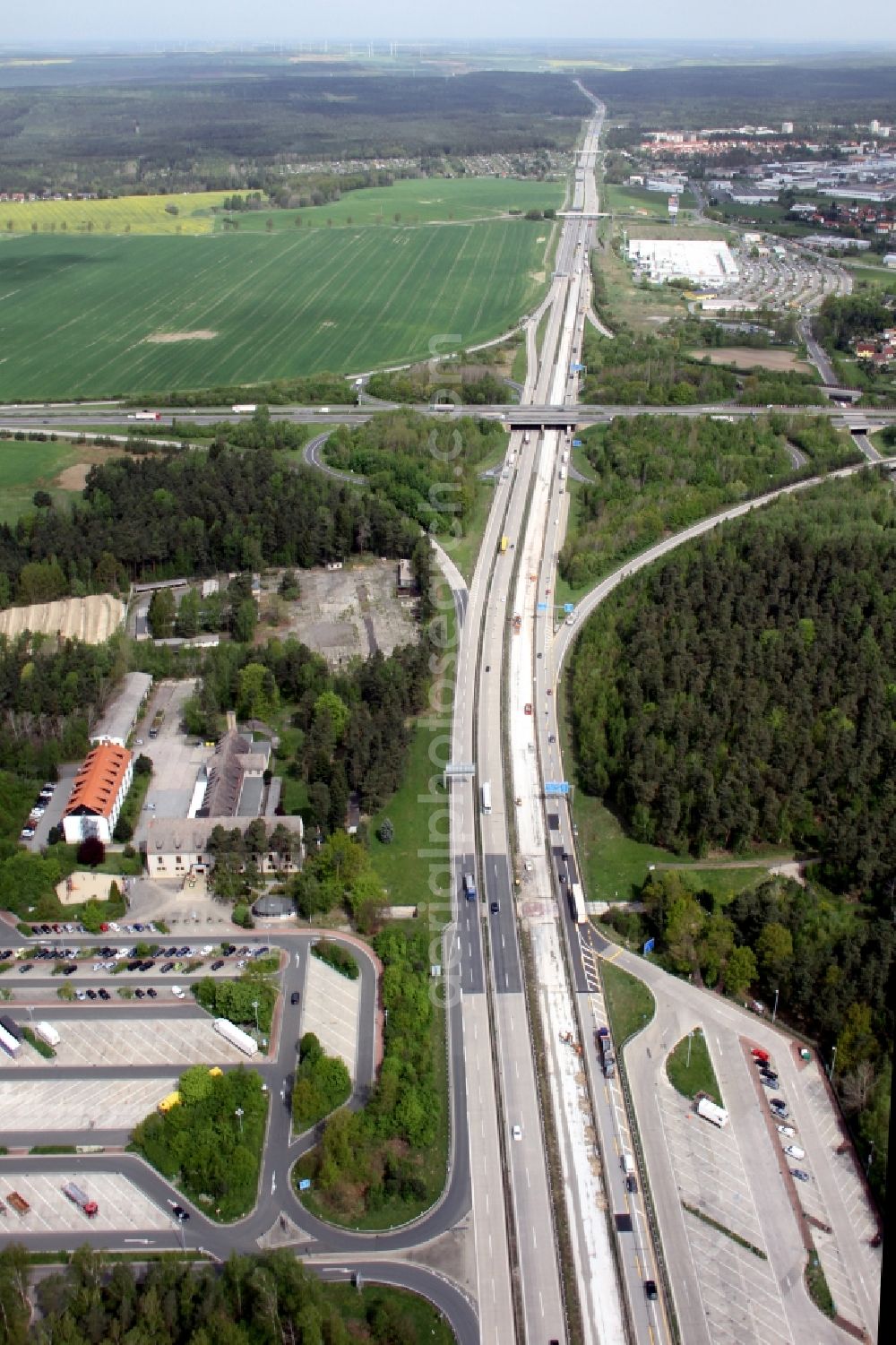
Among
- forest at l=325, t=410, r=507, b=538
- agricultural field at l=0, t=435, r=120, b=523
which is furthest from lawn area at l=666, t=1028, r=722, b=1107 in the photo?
agricultural field at l=0, t=435, r=120, b=523

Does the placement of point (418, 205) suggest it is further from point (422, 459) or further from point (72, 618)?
point (72, 618)

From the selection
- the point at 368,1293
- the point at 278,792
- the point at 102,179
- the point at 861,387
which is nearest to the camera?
the point at 368,1293

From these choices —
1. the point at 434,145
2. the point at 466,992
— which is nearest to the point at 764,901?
the point at 466,992

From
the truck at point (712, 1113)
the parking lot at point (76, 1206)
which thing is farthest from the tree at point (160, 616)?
the truck at point (712, 1113)

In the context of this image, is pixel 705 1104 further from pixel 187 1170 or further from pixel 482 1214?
pixel 187 1170

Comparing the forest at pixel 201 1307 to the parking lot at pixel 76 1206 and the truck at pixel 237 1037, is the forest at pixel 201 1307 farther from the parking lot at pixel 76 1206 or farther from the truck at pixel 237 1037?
the truck at pixel 237 1037

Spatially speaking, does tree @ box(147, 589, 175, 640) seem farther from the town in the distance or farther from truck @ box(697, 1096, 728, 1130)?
truck @ box(697, 1096, 728, 1130)

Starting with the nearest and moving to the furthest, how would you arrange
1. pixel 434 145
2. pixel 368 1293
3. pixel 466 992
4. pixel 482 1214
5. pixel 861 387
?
1. pixel 368 1293
2. pixel 482 1214
3. pixel 466 992
4. pixel 861 387
5. pixel 434 145

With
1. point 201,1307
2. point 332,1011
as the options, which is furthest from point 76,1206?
point 332,1011
